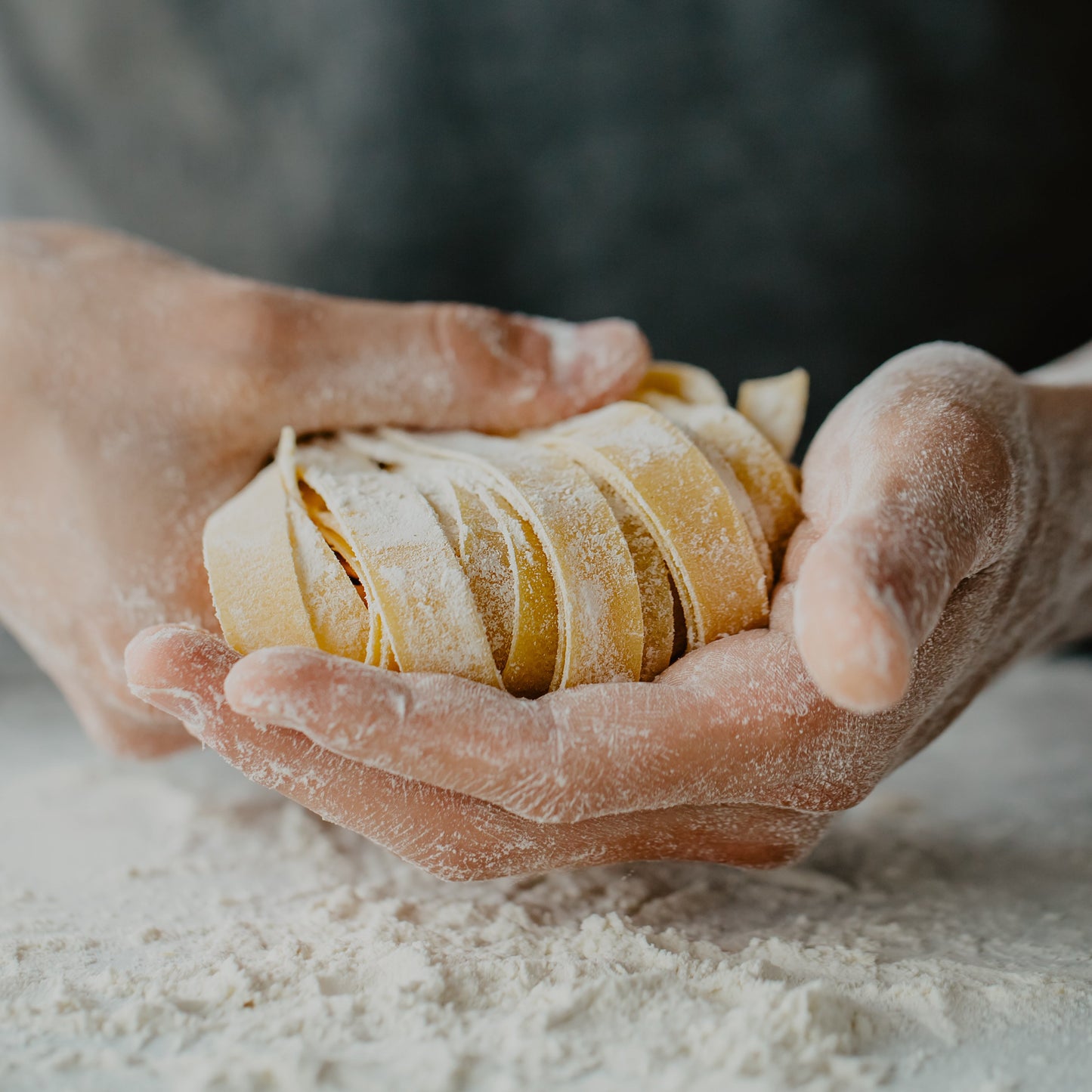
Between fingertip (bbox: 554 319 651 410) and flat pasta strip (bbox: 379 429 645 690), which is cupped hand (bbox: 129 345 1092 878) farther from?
fingertip (bbox: 554 319 651 410)

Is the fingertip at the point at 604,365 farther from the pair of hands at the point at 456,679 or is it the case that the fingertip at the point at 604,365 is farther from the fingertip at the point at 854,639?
the fingertip at the point at 854,639

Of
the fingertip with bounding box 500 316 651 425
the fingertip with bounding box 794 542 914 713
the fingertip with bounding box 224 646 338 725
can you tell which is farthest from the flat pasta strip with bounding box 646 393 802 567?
the fingertip with bounding box 224 646 338 725

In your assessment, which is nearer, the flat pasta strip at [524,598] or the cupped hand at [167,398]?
the flat pasta strip at [524,598]

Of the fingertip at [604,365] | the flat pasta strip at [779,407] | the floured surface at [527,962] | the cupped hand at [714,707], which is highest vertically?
the fingertip at [604,365]

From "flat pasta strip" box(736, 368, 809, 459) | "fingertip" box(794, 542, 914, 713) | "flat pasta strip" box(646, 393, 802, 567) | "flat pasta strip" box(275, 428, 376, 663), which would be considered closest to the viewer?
"fingertip" box(794, 542, 914, 713)

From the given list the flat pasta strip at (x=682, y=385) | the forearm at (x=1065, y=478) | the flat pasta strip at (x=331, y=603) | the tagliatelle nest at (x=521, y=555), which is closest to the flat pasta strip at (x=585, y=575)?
the tagliatelle nest at (x=521, y=555)

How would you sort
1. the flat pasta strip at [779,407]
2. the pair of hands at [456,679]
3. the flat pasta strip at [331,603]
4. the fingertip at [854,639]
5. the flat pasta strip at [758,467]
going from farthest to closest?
the flat pasta strip at [779,407] → the flat pasta strip at [758,467] → the flat pasta strip at [331,603] → the pair of hands at [456,679] → the fingertip at [854,639]
